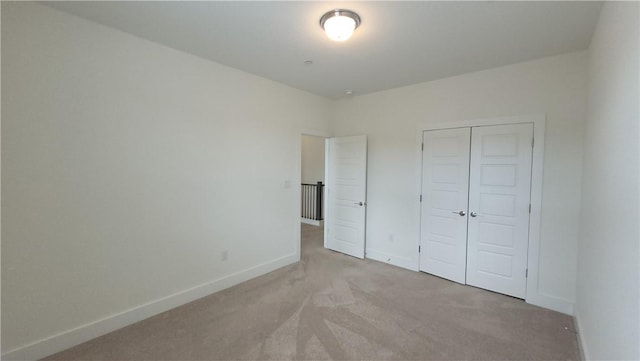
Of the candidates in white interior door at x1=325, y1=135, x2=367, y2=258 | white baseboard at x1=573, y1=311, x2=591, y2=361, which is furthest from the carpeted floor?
white interior door at x1=325, y1=135, x2=367, y2=258

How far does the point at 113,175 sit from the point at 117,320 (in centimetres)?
134

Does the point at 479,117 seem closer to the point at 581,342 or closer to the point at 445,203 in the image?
the point at 445,203

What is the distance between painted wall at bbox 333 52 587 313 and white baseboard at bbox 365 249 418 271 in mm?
15

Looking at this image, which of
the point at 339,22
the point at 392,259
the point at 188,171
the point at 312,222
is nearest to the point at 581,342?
the point at 392,259

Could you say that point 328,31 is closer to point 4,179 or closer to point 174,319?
point 4,179

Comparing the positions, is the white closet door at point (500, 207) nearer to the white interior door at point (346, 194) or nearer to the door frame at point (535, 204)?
the door frame at point (535, 204)

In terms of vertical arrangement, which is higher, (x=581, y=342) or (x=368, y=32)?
(x=368, y=32)

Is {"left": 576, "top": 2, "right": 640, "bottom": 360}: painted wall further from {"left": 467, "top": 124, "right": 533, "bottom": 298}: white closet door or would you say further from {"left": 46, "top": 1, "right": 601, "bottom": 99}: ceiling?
{"left": 467, "top": 124, "right": 533, "bottom": 298}: white closet door

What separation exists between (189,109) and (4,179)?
1.53 metres

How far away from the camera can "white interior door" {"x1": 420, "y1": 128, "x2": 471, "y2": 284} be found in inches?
138


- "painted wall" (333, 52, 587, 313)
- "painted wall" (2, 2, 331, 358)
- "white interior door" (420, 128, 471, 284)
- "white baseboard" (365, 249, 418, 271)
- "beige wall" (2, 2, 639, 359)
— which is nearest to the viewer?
"beige wall" (2, 2, 639, 359)

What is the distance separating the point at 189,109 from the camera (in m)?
2.94

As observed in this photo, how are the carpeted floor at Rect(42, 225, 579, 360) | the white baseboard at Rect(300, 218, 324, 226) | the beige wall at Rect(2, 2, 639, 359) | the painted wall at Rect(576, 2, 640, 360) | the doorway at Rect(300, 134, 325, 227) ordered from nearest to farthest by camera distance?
the painted wall at Rect(576, 2, 640, 360)
the beige wall at Rect(2, 2, 639, 359)
the carpeted floor at Rect(42, 225, 579, 360)
the white baseboard at Rect(300, 218, 324, 226)
the doorway at Rect(300, 134, 325, 227)

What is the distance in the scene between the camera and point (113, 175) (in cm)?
243
